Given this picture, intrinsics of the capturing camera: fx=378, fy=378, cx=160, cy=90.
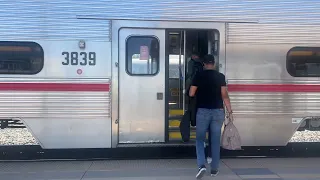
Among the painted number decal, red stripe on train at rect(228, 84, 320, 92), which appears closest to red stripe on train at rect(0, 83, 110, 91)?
the painted number decal

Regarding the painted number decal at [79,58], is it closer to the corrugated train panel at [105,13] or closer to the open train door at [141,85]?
the corrugated train panel at [105,13]

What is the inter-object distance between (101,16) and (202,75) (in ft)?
6.50

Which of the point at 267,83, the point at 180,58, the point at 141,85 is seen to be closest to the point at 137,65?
the point at 141,85

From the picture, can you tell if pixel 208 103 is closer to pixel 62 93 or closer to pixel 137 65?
pixel 137 65

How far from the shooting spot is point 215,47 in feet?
21.4

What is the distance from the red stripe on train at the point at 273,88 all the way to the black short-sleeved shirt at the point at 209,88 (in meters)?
1.01

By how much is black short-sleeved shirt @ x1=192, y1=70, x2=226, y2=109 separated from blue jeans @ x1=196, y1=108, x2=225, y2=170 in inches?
3.5

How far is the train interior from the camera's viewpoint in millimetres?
6891

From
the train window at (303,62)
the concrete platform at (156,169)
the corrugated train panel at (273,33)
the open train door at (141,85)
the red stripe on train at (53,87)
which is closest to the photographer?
the concrete platform at (156,169)

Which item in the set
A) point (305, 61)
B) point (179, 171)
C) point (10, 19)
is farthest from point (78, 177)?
point (305, 61)

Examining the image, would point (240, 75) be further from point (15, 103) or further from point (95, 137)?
point (15, 103)

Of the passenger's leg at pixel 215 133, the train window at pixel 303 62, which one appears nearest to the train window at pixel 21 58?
the passenger's leg at pixel 215 133

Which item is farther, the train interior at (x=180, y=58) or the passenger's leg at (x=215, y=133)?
the train interior at (x=180, y=58)

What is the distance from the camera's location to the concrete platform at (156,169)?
218 inches
